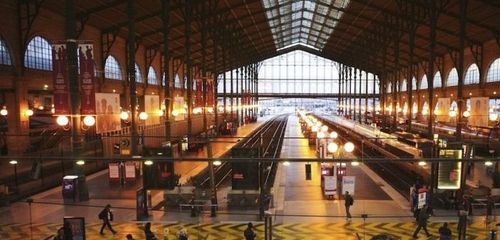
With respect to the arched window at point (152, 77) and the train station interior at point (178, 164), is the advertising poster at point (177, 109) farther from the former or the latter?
the arched window at point (152, 77)

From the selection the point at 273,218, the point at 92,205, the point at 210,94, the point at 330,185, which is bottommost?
the point at 273,218

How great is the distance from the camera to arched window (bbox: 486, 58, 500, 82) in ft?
128

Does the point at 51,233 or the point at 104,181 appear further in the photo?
the point at 104,181

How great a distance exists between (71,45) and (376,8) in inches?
1257

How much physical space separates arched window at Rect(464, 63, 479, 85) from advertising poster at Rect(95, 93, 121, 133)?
3521cm

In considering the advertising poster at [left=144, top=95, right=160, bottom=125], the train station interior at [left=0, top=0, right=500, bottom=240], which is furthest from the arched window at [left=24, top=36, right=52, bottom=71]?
the advertising poster at [left=144, top=95, right=160, bottom=125]

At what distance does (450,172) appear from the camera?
17.6m

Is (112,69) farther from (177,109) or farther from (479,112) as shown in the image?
(479,112)

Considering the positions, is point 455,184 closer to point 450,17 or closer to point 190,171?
point 190,171

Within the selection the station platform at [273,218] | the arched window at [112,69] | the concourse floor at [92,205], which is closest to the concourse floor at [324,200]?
the station platform at [273,218]

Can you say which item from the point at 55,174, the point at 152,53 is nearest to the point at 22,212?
the point at 55,174

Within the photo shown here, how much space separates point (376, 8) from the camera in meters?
40.6

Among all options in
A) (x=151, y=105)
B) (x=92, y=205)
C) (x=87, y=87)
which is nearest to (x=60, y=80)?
(x=87, y=87)

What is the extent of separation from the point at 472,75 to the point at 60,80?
40.2 meters
